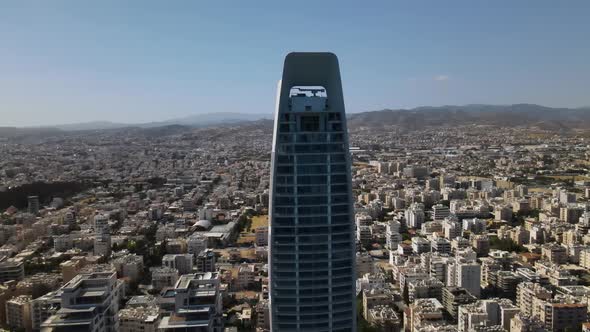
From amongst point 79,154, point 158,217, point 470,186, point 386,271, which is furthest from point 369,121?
point 386,271

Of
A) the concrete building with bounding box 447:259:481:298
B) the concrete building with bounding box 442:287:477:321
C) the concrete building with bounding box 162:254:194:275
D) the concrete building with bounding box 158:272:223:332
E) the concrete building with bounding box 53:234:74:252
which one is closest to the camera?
the concrete building with bounding box 158:272:223:332

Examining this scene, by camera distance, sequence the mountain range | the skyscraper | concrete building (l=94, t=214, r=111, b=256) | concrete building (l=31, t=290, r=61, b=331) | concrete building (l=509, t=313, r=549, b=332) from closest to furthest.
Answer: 1. the skyscraper
2. concrete building (l=509, t=313, r=549, b=332)
3. concrete building (l=31, t=290, r=61, b=331)
4. concrete building (l=94, t=214, r=111, b=256)
5. the mountain range

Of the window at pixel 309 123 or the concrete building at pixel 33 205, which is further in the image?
the concrete building at pixel 33 205

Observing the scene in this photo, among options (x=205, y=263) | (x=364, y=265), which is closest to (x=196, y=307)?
(x=205, y=263)

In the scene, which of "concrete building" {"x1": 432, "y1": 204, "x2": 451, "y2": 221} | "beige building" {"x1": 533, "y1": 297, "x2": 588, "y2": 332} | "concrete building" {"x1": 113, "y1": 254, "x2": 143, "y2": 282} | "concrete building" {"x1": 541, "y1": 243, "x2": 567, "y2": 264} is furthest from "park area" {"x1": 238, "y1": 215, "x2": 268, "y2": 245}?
"beige building" {"x1": 533, "y1": 297, "x2": 588, "y2": 332}

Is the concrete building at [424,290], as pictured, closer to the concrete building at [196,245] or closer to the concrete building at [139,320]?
the concrete building at [139,320]

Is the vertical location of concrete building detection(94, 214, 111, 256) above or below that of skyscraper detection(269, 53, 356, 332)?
below

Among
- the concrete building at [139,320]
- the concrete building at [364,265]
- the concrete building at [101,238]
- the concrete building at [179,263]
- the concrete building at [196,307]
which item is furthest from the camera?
the concrete building at [101,238]

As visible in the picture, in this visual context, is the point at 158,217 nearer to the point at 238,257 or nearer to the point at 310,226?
the point at 238,257

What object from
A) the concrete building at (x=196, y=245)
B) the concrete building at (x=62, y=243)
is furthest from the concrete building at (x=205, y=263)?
the concrete building at (x=62, y=243)

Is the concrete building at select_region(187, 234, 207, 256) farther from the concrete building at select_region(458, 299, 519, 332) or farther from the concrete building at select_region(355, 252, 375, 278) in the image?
the concrete building at select_region(458, 299, 519, 332)
